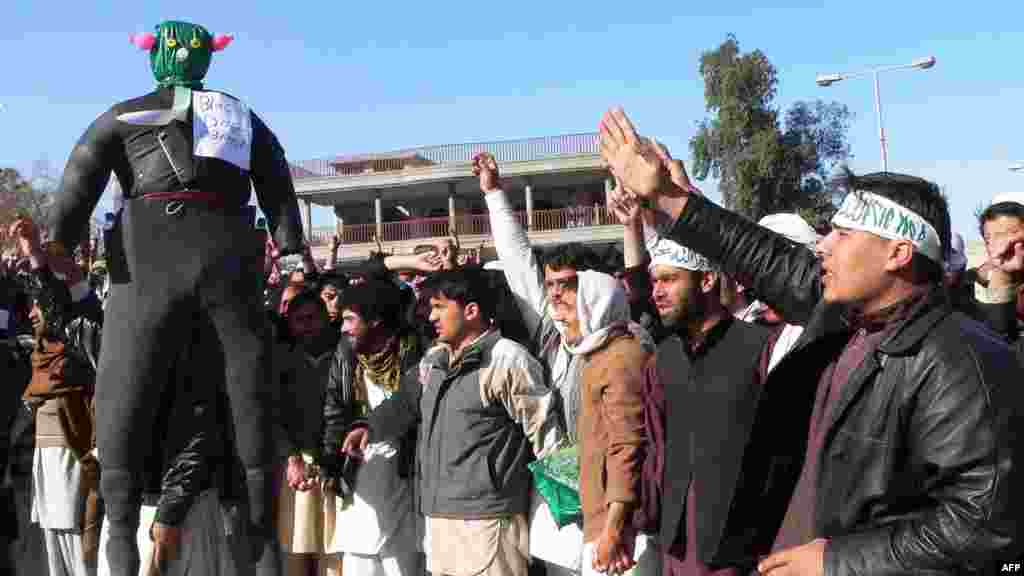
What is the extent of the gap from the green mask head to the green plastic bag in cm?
210

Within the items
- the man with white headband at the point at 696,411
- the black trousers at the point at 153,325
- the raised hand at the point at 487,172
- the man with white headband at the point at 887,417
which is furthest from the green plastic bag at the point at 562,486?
the man with white headband at the point at 887,417

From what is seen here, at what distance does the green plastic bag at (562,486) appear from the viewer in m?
5.01

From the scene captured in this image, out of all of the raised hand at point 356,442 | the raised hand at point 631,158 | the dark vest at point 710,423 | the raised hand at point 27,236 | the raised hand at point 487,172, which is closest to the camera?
the raised hand at point 631,158

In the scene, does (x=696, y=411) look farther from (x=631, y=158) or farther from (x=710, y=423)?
(x=631, y=158)

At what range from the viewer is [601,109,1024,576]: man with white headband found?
2383mm

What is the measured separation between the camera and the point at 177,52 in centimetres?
464

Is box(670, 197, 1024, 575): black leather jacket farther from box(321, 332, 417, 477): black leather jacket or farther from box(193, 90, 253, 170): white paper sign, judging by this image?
box(321, 332, 417, 477): black leather jacket

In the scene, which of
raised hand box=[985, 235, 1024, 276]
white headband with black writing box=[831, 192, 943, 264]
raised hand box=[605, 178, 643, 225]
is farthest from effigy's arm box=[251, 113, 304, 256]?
raised hand box=[985, 235, 1024, 276]

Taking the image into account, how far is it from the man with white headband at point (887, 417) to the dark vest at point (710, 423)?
27.0 inches

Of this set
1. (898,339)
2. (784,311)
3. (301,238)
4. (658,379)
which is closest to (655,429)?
(658,379)

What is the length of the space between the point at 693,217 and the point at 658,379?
51.2 inches

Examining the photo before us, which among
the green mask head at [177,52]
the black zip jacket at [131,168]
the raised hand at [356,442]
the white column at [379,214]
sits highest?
the white column at [379,214]

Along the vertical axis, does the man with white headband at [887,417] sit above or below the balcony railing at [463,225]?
below

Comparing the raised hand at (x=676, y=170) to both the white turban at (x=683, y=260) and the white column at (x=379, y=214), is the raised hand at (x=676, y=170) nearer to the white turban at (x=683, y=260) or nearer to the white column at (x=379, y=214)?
the white turban at (x=683, y=260)
